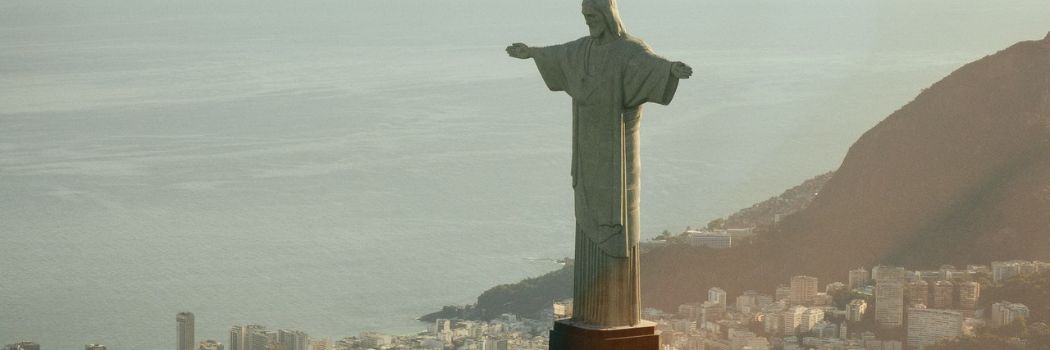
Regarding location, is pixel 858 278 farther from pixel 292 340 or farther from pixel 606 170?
pixel 606 170

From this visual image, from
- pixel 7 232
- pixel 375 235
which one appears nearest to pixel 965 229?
pixel 375 235

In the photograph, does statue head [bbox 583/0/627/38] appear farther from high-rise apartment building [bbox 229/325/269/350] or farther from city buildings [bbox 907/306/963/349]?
city buildings [bbox 907/306/963/349]

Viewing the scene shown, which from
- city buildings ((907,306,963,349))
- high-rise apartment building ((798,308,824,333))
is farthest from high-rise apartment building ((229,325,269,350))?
city buildings ((907,306,963,349))

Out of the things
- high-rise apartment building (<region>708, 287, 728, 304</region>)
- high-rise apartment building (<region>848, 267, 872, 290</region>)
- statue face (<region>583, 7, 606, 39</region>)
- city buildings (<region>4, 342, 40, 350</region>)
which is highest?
statue face (<region>583, 7, 606, 39</region>)

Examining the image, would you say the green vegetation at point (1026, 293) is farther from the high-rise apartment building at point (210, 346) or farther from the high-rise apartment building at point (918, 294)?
the high-rise apartment building at point (210, 346)

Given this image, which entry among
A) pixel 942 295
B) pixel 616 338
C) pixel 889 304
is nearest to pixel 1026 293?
pixel 942 295

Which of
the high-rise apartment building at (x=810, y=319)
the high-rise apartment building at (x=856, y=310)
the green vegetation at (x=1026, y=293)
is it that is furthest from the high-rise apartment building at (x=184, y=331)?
the green vegetation at (x=1026, y=293)
